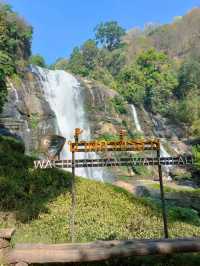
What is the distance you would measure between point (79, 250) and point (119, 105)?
142ft

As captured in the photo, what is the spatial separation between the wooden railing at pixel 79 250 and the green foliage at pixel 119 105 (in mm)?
41522

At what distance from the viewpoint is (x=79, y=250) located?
→ 21.0ft

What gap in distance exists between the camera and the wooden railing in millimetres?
6227

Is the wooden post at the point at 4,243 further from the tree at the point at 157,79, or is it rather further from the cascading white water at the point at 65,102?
the tree at the point at 157,79

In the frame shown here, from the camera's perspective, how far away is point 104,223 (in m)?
14.0

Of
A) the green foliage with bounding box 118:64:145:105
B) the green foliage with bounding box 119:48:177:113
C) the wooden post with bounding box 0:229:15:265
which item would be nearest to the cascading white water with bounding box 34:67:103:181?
the green foliage with bounding box 118:64:145:105

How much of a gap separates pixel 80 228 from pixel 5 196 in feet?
13.1

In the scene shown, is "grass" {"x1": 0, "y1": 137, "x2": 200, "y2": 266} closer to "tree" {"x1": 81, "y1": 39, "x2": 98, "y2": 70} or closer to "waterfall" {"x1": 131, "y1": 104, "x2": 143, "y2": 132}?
"waterfall" {"x1": 131, "y1": 104, "x2": 143, "y2": 132}

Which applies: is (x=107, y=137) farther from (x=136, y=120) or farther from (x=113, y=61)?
(x=113, y=61)

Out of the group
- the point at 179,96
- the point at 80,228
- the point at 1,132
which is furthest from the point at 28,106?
the point at 179,96

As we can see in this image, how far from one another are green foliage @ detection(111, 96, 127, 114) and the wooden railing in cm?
4152

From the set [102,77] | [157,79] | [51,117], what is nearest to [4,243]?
[51,117]

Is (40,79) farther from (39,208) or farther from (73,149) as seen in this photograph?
(73,149)

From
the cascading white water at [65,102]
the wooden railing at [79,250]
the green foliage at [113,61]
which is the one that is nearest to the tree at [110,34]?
the green foliage at [113,61]
